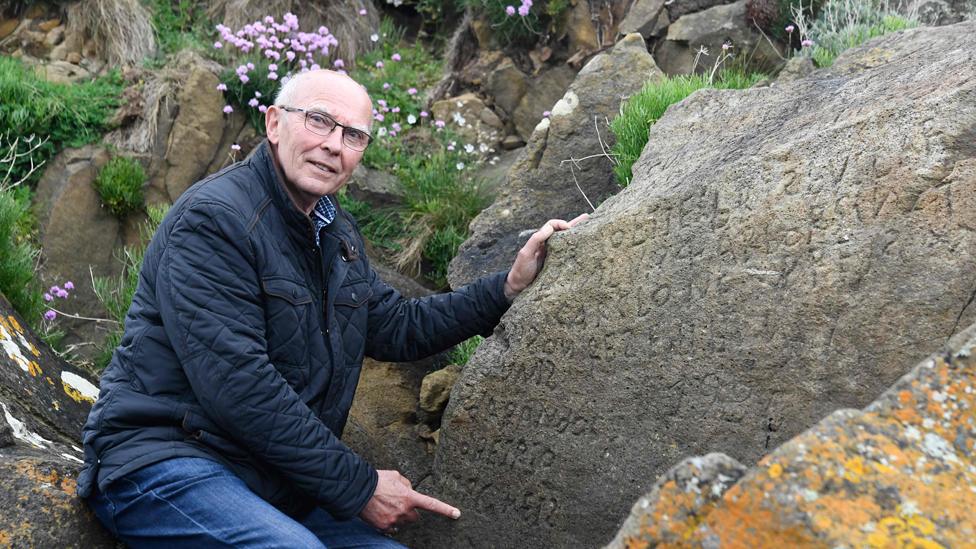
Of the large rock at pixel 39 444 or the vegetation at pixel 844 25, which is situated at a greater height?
the vegetation at pixel 844 25

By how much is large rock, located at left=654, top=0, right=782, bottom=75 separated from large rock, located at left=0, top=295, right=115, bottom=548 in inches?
178

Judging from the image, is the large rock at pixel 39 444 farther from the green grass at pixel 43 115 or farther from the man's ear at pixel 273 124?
the green grass at pixel 43 115

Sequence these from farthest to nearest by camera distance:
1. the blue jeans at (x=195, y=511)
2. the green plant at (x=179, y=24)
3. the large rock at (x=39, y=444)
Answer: the green plant at (x=179, y=24) → the large rock at (x=39, y=444) → the blue jeans at (x=195, y=511)

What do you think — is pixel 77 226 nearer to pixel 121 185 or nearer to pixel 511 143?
pixel 121 185

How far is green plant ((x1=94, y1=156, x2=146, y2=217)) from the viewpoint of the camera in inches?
316

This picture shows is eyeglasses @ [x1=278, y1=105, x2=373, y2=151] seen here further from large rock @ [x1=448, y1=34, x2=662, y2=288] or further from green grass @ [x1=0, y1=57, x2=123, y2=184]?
green grass @ [x1=0, y1=57, x2=123, y2=184]

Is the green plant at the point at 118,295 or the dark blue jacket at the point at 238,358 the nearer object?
the dark blue jacket at the point at 238,358

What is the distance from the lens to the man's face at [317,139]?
3928 millimetres

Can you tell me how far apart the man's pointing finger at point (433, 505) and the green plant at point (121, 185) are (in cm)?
487

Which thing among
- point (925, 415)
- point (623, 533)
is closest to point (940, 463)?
point (925, 415)

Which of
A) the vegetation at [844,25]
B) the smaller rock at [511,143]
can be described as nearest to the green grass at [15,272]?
the smaller rock at [511,143]

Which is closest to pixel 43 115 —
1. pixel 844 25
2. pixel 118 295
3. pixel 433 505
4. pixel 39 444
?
pixel 118 295

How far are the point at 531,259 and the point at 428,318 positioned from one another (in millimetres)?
502

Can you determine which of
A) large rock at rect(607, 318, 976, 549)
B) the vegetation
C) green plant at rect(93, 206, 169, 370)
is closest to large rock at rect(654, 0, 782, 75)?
the vegetation
